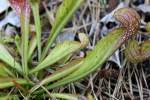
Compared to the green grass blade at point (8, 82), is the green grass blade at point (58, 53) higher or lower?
higher

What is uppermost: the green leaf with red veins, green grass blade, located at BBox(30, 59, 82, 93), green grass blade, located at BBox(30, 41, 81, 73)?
the green leaf with red veins

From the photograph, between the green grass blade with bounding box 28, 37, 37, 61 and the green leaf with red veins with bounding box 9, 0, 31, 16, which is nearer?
Result: the green leaf with red veins with bounding box 9, 0, 31, 16

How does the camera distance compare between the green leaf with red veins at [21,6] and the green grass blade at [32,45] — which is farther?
the green grass blade at [32,45]

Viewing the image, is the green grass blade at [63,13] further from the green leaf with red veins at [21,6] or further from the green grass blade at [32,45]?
the green leaf with red veins at [21,6]

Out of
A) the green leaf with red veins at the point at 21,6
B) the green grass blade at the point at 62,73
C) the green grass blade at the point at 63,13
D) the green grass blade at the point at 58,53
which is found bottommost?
the green grass blade at the point at 62,73

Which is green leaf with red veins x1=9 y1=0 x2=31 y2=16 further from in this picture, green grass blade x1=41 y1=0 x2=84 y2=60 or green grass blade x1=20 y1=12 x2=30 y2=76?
green grass blade x1=41 y1=0 x2=84 y2=60

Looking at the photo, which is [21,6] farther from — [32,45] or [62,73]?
[62,73]

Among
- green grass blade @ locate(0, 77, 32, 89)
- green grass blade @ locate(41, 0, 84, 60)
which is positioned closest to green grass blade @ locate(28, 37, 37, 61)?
green grass blade @ locate(41, 0, 84, 60)

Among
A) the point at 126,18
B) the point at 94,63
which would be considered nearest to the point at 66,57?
the point at 94,63

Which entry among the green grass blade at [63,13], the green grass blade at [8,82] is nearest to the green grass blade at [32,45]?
the green grass blade at [63,13]

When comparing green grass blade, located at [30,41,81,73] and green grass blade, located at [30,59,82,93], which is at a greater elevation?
green grass blade, located at [30,41,81,73]

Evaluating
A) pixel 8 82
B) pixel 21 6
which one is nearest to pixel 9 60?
pixel 8 82
